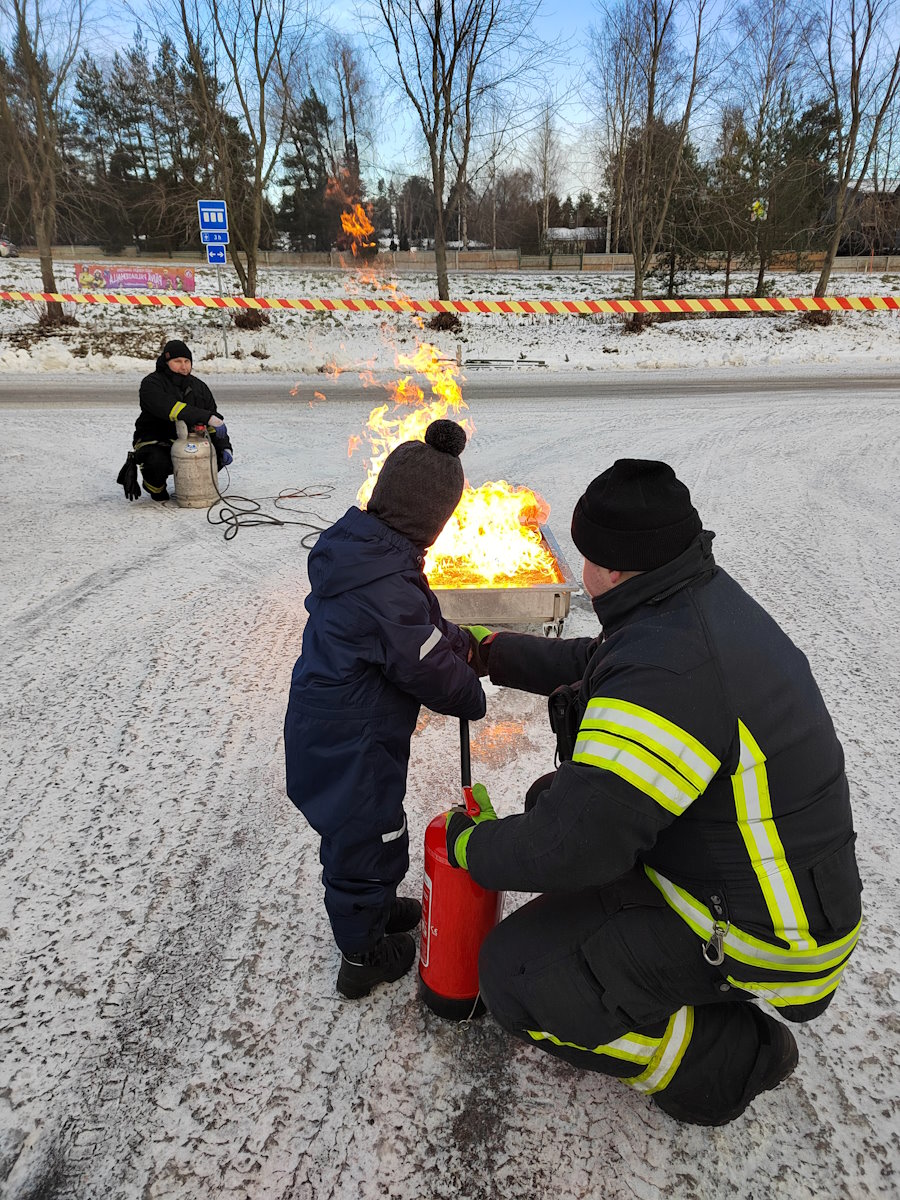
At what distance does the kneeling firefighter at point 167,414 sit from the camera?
675cm

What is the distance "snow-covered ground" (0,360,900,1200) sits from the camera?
195cm

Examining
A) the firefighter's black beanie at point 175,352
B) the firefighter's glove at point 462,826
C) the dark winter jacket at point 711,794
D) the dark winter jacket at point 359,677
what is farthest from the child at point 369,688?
the firefighter's black beanie at point 175,352

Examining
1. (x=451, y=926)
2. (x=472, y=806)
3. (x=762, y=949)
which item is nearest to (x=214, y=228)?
(x=472, y=806)

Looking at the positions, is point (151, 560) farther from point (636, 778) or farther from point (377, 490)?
point (636, 778)

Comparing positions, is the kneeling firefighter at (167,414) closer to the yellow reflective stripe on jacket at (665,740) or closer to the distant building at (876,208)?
the yellow reflective stripe on jacket at (665,740)

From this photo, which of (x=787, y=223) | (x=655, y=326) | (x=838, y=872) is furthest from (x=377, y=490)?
(x=787, y=223)

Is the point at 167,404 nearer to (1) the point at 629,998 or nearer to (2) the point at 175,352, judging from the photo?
(2) the point at 175,352

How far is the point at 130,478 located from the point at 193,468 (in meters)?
0.66

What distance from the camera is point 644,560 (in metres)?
1.77

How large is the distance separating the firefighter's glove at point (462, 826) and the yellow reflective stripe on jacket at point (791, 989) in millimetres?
754

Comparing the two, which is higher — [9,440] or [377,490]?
[377,490]

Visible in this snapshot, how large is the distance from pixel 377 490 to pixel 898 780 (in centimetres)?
293

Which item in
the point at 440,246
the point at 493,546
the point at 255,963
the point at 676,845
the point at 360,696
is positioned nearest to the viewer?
the point at 676,845

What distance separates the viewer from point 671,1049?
192cm
